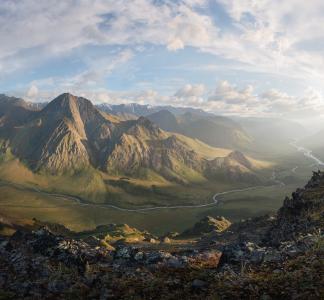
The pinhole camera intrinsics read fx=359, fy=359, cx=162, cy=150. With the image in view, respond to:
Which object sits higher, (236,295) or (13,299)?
(236,295)

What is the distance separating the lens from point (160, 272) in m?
24.6

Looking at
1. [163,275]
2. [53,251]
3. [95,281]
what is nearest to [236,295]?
[163,275]

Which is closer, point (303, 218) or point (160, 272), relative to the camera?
point (160, 272)

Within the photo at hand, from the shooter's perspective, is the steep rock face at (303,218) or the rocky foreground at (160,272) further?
the steep rock face at (303,218)

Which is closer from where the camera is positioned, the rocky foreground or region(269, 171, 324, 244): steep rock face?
the rocky foreground

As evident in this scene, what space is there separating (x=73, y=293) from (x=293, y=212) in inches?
1548

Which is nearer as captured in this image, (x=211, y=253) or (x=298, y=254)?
(x=298, y=254)

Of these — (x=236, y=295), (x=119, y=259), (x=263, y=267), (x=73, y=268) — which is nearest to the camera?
(x=236, y=295)

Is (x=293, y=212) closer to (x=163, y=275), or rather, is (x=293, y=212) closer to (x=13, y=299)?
(x=163, y=275)

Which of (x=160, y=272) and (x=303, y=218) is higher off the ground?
(x=160, y=272)

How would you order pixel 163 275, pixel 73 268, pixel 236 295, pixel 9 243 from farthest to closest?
pixel 9 243 < pixel 73 268 < pixel 163 275 < pixel 236 295

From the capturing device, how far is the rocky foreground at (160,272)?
1908 cm

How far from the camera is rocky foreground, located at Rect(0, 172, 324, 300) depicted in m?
19.1

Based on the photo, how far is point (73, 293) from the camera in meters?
22.9
